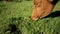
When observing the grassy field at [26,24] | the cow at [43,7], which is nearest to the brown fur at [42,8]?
the cow at [43,7]

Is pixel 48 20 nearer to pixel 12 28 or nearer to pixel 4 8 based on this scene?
pixel 12 28

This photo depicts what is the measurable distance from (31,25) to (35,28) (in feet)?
0.75

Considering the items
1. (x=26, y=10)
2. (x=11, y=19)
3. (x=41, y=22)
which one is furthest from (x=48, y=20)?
(x=26, y=10)

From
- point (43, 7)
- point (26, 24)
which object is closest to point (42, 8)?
point (43, 7)

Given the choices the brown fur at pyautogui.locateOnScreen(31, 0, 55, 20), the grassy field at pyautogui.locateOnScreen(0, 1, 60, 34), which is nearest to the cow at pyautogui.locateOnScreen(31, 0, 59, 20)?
the brown fur at pyautogui.locateOnScreen(31, 0, 55, 20)

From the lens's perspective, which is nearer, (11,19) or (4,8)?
(11,19)

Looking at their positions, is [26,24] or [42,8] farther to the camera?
[26,24]

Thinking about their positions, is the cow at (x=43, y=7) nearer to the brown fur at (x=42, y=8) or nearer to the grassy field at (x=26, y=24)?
the brown fur at (x=42, y=8)

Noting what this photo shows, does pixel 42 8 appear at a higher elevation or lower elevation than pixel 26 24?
higher

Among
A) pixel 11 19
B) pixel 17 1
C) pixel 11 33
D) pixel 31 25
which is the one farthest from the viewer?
pixel 17 1

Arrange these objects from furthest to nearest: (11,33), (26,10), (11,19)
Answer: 1. (26,10)
2. (11,19)
3. (11,33)

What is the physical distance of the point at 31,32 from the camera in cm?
455

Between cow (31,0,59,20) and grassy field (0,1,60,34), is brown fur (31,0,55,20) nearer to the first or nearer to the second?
cow (31,0,59,20)

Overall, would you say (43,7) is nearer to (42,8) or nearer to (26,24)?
(42,8)
